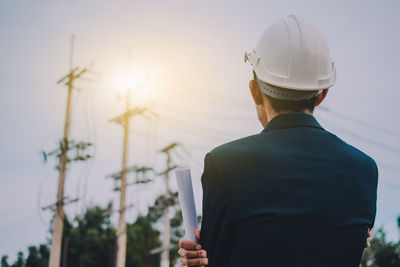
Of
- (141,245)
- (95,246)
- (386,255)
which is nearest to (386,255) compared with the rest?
(386,255)

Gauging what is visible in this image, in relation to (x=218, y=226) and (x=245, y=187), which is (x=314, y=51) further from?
(x=218, y=226)

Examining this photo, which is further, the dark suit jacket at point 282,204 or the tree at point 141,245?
the tree at point 141,245

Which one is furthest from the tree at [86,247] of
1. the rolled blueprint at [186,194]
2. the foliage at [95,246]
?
the rolled blueprint at [186,194]

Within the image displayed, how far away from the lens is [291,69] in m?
1.56

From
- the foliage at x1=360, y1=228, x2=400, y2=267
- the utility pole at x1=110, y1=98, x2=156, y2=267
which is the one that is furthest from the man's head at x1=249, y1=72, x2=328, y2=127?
the foliage at x1=360, y1=228, x2=400, y2=267

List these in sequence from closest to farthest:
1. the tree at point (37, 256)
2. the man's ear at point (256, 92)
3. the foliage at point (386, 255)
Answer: the man's ear at point (256, 92)
the foliage at point (386, 255)
the tree at point (37, 256)

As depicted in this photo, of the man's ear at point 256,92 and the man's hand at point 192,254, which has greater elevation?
the man's ear at point 256,92

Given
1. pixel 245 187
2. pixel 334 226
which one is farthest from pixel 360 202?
pixel 245 187

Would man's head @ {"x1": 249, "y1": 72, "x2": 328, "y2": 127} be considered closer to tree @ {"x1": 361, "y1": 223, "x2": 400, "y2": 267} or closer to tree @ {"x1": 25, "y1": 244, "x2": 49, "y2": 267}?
tree @ {"x1": 361, "y1": 223, "x2": 400, "y2": 267}

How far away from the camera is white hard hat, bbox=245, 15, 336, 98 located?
1.56m

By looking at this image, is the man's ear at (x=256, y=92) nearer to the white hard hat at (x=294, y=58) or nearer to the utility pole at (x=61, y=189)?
the white hard hat at (x=294, y=58)

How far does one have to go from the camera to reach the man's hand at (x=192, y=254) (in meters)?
1.40

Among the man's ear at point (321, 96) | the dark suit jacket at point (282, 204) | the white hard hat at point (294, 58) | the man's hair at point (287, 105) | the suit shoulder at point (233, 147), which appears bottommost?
the dark suit jacket at point (282, 204)

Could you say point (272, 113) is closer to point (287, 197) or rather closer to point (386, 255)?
point (287, 197)
